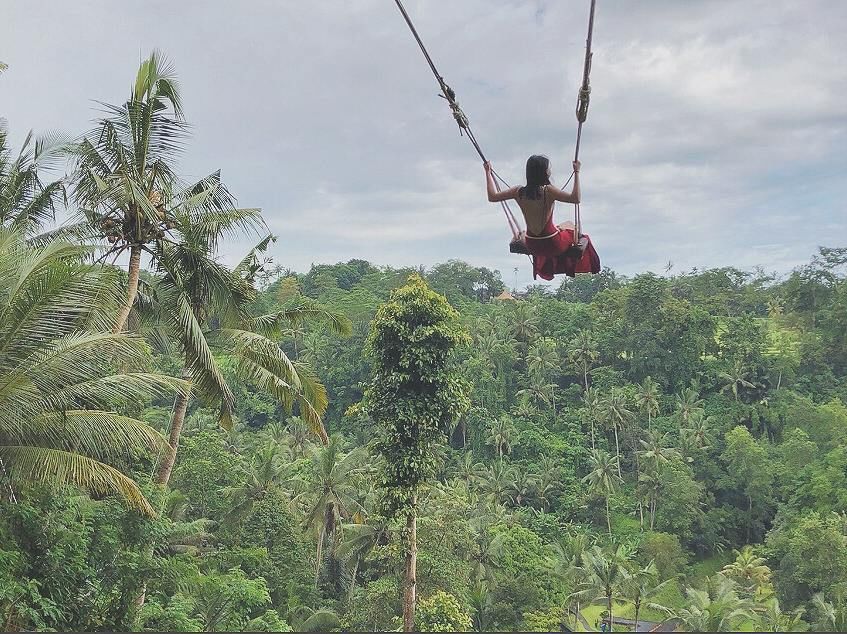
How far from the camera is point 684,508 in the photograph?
30188mm

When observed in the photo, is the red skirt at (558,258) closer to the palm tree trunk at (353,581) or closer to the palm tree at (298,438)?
the palm tree trunk at (353,581)

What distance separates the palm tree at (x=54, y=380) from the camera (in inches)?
191

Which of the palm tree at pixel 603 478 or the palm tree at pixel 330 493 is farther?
the palm tree at pixel 603 478

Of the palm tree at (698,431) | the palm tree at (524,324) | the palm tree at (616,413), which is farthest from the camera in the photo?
the palm tree at (524,324)

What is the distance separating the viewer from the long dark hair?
365cm

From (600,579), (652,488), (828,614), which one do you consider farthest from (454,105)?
(652,488)

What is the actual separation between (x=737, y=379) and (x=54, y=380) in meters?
35.6

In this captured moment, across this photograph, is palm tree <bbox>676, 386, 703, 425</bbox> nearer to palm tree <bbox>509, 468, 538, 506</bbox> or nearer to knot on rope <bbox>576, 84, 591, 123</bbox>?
palm tree <bbox>509, 468, 538, 506</bbox>

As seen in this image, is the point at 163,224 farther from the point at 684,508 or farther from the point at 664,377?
the point at 664,377

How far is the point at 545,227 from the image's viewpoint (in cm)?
406

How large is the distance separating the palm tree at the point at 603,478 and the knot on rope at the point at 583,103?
28.9 meters

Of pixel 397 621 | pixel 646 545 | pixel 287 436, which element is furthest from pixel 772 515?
pixel 397 621

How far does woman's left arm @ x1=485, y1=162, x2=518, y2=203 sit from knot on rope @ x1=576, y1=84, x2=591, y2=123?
526 mm

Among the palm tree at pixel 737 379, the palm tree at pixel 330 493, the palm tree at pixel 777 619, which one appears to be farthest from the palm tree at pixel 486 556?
the palm tree at pixel 737 379
